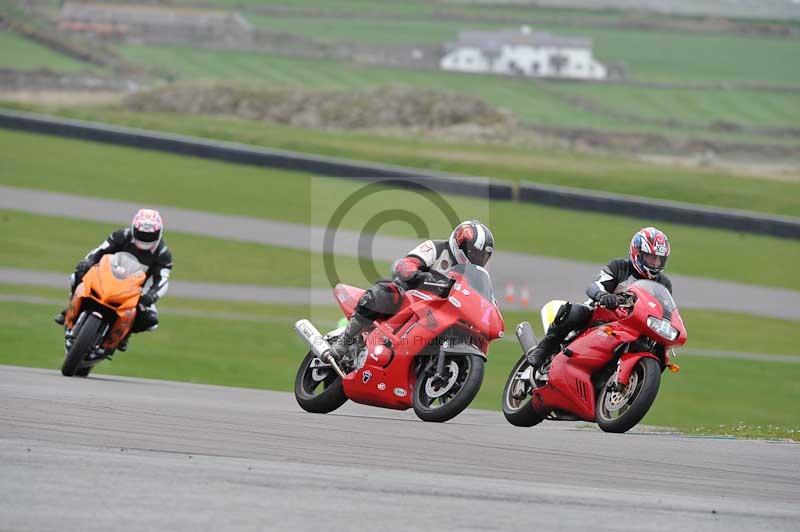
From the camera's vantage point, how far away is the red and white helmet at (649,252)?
11023 mm

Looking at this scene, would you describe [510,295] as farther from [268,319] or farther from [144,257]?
[144,257]

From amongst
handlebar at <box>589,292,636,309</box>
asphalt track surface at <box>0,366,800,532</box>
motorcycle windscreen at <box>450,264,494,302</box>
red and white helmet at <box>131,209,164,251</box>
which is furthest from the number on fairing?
red and white helmet at <box>131,209,164,251</box>

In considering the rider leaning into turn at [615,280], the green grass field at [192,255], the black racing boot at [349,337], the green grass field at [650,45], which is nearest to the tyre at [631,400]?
the rider leaning into turn at [615,280]

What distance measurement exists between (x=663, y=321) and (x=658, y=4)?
→ 13694 centimetres

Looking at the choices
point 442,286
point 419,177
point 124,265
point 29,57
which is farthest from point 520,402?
point 29,57

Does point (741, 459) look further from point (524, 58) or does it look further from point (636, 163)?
point (524, 58)

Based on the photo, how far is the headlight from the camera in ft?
33.6

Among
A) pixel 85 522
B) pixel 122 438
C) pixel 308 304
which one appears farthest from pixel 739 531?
pixel 308 304

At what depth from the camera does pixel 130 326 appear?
1304 centimetres

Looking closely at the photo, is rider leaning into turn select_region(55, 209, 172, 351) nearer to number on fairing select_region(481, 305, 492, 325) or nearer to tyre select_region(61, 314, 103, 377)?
tyre select_region(61, 314, 103, 377)

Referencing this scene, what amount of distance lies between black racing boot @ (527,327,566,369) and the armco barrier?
19970 millimetres

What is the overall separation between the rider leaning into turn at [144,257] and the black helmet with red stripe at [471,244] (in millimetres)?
3643

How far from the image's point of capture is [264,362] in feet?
55.8

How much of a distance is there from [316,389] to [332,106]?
3990cm
